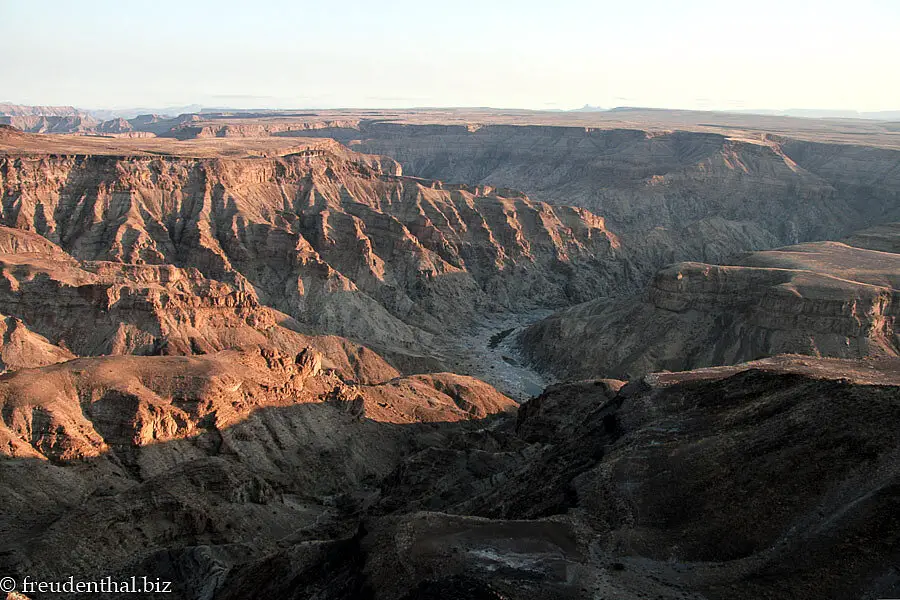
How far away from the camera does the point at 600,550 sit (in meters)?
33.9

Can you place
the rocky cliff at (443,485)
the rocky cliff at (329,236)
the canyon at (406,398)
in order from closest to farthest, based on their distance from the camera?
the rocky cliff at (443,485)
the canyon at (406,398)
the rocky cliff at (329,236)

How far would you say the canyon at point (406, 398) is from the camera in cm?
3362

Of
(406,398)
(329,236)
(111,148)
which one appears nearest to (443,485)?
(406,398)

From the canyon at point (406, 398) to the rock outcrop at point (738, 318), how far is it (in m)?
0.35

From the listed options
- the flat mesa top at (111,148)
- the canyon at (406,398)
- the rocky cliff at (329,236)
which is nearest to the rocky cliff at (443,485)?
the canyon at (406,398)

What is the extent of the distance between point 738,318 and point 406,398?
1560 inches

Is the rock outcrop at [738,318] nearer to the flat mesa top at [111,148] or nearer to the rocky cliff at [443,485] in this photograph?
the rocky cliff at [443,485]

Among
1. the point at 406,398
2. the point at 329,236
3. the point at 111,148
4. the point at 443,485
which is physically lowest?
the point at 406,398

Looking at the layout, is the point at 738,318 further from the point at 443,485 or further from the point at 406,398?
the point at 443,485

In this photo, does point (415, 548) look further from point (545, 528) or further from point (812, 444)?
point (812, 444)

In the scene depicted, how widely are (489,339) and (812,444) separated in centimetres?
8157

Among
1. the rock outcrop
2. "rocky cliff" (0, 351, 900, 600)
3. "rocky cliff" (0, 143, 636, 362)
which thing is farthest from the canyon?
"rocky cliff" (0, 143, 636, 362)

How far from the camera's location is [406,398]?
7338 centimetres

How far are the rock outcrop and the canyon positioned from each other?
353mm
